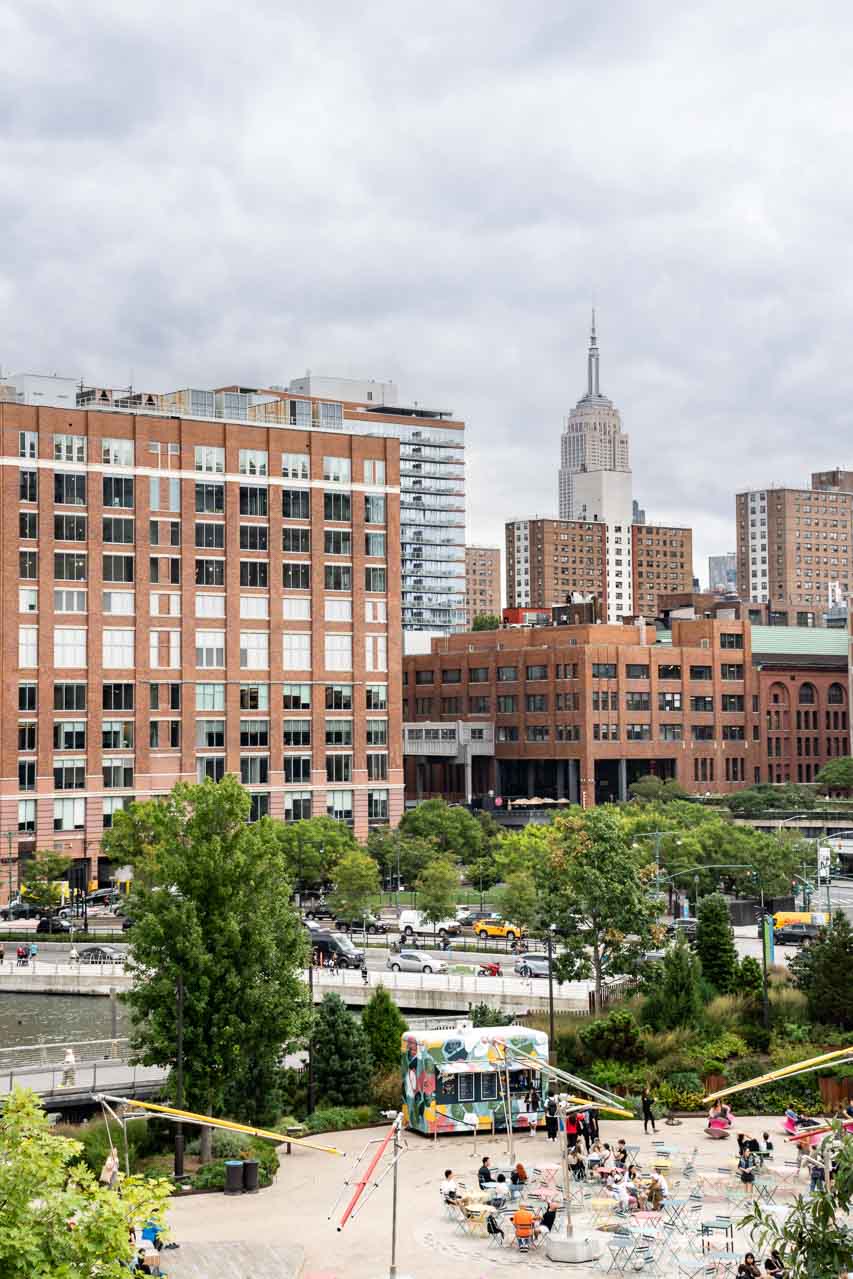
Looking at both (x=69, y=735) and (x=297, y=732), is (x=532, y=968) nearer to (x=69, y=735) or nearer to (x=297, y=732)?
(x=69, y=735)

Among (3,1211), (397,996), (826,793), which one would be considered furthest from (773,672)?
(3,1211)

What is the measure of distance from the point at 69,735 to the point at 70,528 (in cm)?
1496

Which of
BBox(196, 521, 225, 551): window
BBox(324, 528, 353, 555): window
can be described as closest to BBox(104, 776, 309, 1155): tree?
BBox(196, 521, 225, 551): window

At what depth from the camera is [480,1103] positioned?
45.2 metres

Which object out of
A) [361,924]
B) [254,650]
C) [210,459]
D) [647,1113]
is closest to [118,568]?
[210,459]

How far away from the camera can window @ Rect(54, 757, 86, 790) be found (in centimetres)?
11312

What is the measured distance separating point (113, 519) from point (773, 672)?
3163 inches

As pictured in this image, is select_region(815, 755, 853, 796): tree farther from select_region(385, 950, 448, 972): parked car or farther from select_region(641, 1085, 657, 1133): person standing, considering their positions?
select_region(641, 1085, 657, 1133): person standing

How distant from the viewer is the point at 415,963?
7700 cm

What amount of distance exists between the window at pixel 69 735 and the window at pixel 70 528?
1323 centimetres

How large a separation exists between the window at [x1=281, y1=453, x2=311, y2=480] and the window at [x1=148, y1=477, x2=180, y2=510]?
9.00 meters

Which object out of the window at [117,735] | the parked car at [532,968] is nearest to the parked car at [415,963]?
the parked car at [532,968]

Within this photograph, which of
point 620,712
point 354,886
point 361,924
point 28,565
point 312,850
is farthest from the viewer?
point 620,712

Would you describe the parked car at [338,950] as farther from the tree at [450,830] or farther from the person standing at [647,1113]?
the person standing at [647,1113]
